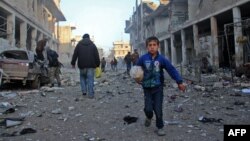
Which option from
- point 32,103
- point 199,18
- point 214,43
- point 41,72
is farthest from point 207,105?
point 199,18

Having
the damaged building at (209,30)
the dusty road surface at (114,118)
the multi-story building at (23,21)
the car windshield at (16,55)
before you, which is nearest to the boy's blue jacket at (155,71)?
the dusty road surface at (114,118)

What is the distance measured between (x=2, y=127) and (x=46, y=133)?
0.98m

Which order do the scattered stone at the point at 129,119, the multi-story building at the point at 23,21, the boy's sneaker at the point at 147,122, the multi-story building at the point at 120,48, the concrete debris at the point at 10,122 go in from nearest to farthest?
1. the boy's sneaker at the point at 147,122
2. the concrete debris at the point at 10,122
3. the scattered stone at the point at 129,119
4. the multi-story building at the point at 23,21
5. the multi-story building at the point at 120,48

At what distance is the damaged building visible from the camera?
18953 millimetres

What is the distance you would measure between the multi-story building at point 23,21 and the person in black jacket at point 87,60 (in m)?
9.44

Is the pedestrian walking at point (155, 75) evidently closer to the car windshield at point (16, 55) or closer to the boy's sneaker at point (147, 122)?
the boy's sneaker at point (147, 122)

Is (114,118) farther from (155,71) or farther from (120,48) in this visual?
(120,48)

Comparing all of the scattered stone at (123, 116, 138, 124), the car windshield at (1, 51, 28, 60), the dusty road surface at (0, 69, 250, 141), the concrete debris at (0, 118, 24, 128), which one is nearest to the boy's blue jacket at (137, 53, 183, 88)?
the dusty road surface at (0, 69, 250, 141)

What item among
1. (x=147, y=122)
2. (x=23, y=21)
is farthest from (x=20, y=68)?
(x=23, y=21)

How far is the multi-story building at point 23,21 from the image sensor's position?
22516mm

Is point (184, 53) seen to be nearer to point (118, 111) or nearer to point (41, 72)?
point (41, 72)

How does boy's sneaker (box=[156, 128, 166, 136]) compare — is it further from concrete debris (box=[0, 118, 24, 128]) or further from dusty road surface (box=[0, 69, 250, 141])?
concrete debris (box=[0, 118, 24, 128])

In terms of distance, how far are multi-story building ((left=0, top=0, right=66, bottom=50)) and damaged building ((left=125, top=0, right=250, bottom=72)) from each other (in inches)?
477

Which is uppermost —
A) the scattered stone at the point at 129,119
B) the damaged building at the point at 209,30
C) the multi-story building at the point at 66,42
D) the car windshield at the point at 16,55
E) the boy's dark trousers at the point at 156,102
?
the multi-story building at the point at 66,42
